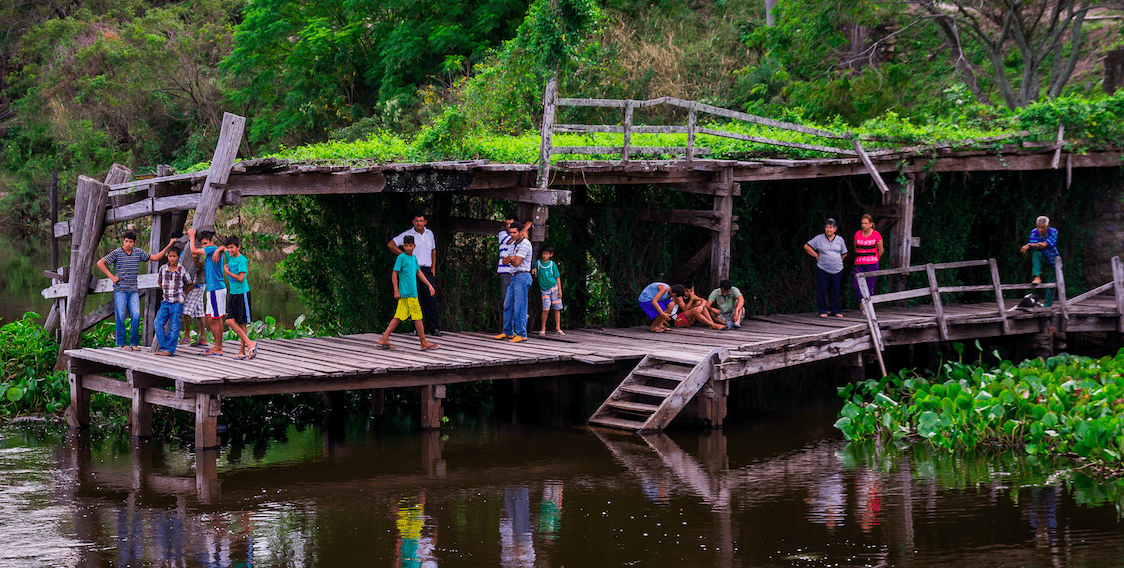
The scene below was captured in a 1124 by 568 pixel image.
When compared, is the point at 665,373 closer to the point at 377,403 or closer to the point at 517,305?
the point at 517,305

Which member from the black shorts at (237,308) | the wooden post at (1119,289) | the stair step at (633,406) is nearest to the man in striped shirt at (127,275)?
the black shorts at (237,308)

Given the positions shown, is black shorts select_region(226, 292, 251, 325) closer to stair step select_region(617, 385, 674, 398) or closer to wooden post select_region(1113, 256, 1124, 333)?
stair step select_region(617, 385, 674, 398)

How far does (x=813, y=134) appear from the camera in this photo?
659 inches

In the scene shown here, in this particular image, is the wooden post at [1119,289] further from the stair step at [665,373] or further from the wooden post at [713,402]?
the stair step at [665,373]

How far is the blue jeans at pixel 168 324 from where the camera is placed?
1277 centimetres

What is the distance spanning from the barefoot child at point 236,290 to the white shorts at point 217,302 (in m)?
0.05

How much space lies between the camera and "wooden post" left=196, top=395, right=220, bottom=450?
38.7 ft

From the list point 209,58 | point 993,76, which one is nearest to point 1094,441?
point 993,76

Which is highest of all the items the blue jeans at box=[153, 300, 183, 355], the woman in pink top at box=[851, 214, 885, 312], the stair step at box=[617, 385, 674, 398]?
the woman in pink top at box=[851, 214, 885, 312]

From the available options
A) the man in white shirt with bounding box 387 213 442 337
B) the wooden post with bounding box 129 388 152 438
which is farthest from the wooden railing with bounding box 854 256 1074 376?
the wooden post with bounding box 129 388 152 438

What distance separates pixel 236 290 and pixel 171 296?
70cm

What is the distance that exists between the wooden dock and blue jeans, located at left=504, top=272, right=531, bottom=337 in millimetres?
292

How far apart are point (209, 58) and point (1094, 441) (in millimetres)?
39374

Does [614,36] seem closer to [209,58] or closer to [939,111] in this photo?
[939,111]
